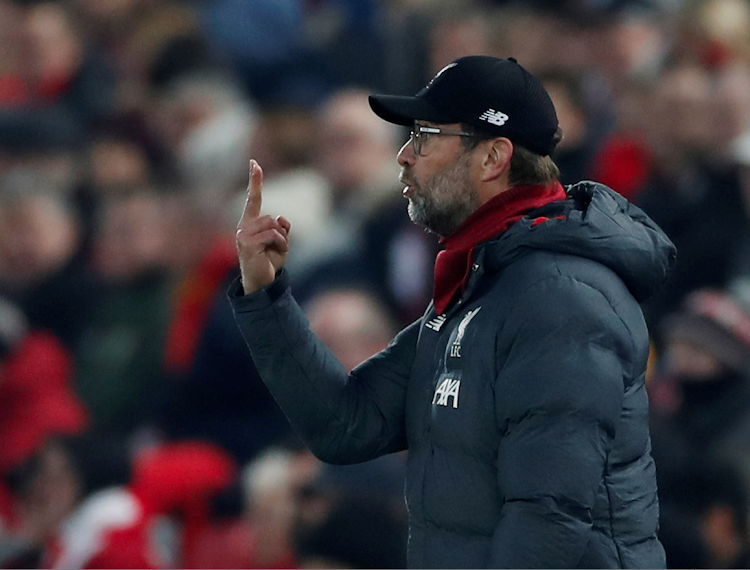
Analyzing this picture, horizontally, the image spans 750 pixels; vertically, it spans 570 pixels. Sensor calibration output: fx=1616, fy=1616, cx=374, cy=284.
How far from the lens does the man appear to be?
2980 millimetres

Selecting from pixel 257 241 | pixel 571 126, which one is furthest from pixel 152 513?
pixel 257 241

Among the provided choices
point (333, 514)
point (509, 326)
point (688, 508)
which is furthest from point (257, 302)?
point (688, 508)

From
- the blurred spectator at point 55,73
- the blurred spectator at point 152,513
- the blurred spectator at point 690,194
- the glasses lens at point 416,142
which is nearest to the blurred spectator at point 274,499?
the blurred spectator at point 152,513

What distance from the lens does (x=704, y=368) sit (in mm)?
5379

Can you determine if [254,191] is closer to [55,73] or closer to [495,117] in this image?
[495,117]

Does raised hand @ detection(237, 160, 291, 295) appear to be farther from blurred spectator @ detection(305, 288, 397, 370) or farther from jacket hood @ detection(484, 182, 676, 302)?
blurred spectator @ detection(305, 288, 397, 370)

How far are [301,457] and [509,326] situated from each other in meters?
2.81

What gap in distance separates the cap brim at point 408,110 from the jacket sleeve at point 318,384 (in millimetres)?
425

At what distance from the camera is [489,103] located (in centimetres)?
327

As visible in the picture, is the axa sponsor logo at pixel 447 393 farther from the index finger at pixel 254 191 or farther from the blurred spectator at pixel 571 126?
the blurred spectator at pixel 571 126

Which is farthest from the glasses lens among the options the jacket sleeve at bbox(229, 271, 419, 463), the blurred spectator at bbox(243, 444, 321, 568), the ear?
the blurred spectator at bbox(243, 444, 321, 568)

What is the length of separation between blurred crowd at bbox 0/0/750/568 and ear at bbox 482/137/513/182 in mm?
1656

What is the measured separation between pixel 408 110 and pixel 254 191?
37 cm

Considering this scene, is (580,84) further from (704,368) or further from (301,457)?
(301,457)
